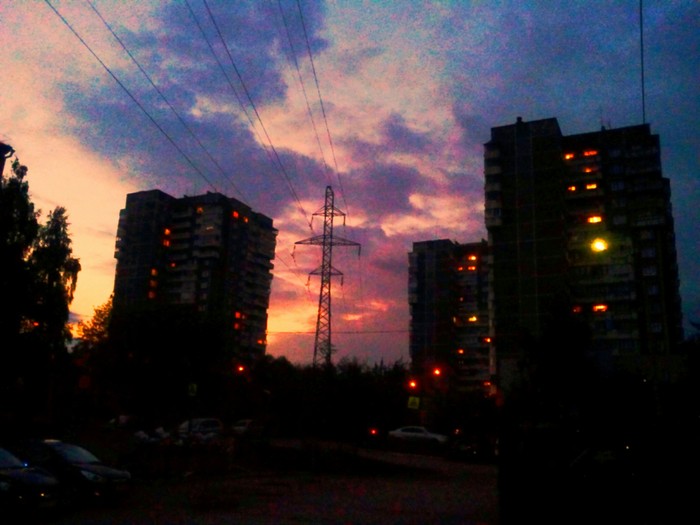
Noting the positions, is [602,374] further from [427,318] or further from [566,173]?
[427,318]

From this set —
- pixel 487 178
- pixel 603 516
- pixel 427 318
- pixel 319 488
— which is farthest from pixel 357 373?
pixel 427 318

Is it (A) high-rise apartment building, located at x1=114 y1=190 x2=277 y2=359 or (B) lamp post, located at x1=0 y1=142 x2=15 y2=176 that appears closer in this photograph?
(B) lamp post, located at x1=0 y1=142 x2=15 y2=176

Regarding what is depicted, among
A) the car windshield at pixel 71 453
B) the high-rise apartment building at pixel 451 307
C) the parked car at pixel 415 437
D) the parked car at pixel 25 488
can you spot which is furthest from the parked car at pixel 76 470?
the high-rise apartment building at pixel 451 307

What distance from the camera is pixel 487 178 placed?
9050 centimetres

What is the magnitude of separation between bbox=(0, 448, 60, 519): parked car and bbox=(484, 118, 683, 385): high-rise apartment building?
227ft

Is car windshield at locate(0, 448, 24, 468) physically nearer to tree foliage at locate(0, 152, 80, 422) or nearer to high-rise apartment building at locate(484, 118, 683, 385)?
tree foliage at locate(0, 152, 80, 422)

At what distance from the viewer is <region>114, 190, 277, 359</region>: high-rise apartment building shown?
124m

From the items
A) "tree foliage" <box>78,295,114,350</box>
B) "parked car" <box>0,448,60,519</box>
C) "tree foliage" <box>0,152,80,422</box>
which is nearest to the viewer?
"parked car" <box>0,448,60,519</box>

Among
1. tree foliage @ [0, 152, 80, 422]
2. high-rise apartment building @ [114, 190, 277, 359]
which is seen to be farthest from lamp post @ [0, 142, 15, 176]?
high-rise apartment building @ [114, 190, 277, 359]

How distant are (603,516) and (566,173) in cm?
8615

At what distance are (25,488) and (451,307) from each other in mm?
121290

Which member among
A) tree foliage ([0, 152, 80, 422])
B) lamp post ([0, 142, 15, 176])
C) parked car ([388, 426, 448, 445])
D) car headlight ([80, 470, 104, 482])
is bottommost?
car headlight ([80, 470, 104, 482])

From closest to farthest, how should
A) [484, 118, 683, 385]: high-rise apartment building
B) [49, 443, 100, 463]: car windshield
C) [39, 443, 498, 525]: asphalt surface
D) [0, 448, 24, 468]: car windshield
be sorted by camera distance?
[0, 448, 24, 468]: car windshield < [39, 443, 498, 525]: asphalt surface < [49, 443, 100, 463]: car windshield < [484, 118, 683, 385]: high-rise apartment building

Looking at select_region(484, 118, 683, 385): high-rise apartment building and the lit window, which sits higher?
select_region(484, 118, 683, 385): high-rise apartment building
